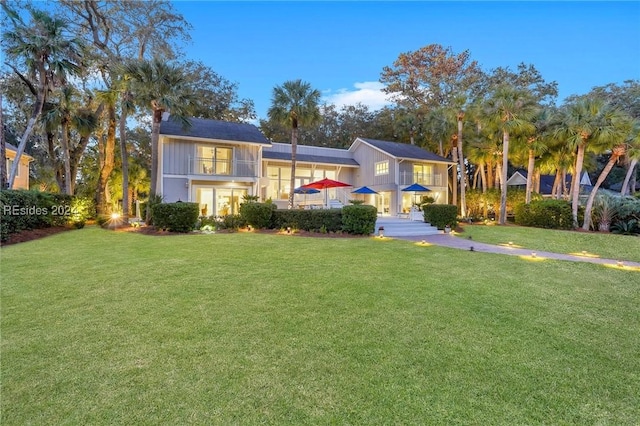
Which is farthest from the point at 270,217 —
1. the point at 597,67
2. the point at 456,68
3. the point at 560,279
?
the point at 597,67

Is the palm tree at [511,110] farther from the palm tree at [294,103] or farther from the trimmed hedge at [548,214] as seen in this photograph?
the palm tree at [294,103]

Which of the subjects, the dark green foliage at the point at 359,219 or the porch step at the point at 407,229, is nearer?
the dark green foliage at the point at 359,219

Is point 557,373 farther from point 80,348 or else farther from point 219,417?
point 80,348

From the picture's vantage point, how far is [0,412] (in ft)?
7.73

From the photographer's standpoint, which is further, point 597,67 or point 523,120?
point 597,67

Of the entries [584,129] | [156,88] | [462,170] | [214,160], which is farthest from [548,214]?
[156,88]

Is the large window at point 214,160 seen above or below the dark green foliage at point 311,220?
above

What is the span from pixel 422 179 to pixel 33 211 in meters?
23.4

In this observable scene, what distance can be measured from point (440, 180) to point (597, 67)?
17134mm

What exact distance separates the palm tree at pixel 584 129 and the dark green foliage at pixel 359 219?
11.4 metres

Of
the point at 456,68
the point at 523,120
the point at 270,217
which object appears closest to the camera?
the point at 270,217

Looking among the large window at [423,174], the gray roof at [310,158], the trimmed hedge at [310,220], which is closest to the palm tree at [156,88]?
the trimmed hedge at [310,220]

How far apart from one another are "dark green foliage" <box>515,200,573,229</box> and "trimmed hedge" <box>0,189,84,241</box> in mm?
23361

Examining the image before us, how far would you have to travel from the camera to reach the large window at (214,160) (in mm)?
19281
